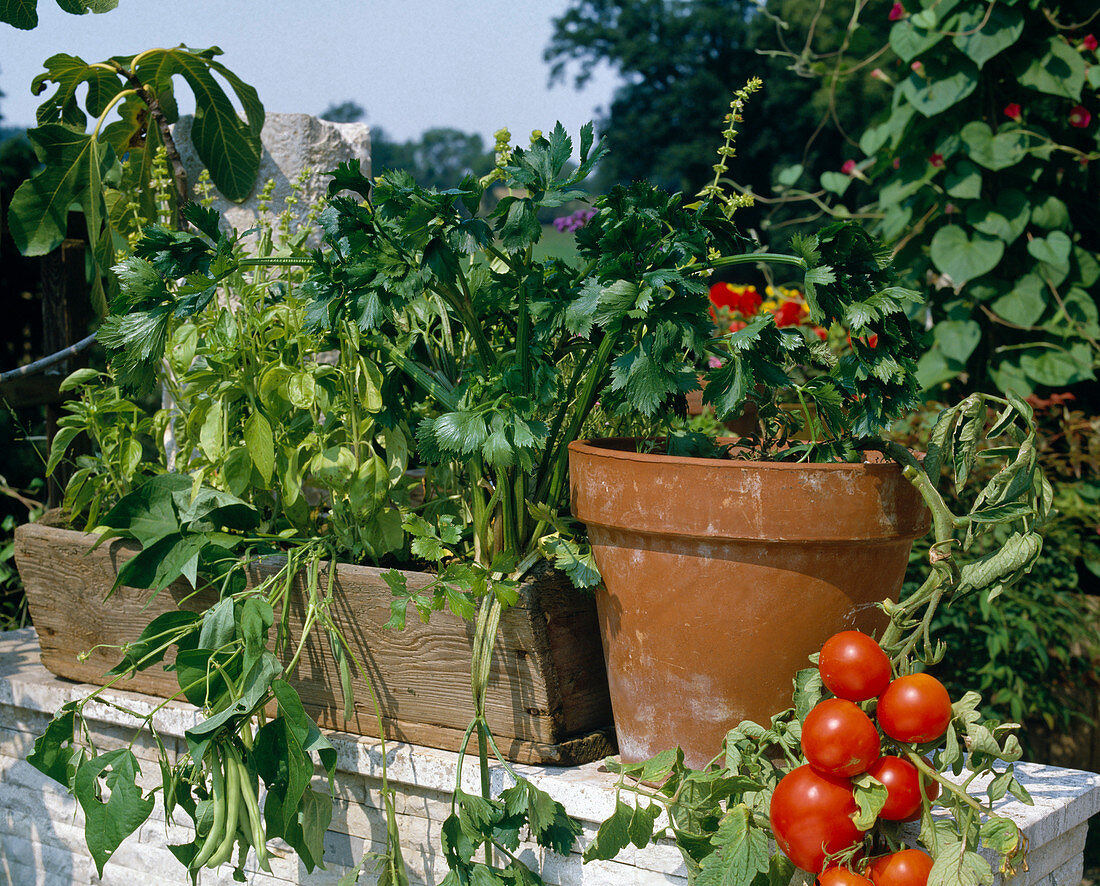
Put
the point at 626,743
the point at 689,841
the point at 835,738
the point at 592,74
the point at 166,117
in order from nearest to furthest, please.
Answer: the point at 835,738 → the point at 689,841 → the point at 626,743 → the point at 166,117 → the point at 592,74

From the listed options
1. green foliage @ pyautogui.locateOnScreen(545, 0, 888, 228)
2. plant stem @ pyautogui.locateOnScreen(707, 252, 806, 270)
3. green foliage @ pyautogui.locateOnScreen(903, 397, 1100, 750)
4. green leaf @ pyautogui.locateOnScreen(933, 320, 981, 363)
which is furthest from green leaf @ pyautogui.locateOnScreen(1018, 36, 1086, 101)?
green foliage @ pyautogui.locateOnScreen(545, 0, 888, 228)

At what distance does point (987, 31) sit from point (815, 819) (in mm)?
2287

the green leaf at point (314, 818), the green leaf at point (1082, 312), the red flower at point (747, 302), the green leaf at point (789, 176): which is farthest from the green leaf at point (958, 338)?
the green leaf at point (314, 818)

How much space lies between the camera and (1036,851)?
3.30ft

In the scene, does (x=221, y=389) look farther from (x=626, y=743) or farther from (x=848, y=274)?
(x=848, y=274)

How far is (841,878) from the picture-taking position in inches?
31.4

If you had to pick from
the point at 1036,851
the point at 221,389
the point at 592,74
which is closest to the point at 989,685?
the point at 1036,851

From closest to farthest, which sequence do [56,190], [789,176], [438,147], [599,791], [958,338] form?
1. [599,791]
2. [56,190]
3. [958,338]
4. [789,176]
5. [438,147]

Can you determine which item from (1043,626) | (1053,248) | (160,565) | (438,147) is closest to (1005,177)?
(1053,248)

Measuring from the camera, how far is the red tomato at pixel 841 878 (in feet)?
2.61

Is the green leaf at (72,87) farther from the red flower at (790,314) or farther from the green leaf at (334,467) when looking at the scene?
the red flower at (790,314)

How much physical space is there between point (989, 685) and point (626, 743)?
4.76 feet

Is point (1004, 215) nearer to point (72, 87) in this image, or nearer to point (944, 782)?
point (944, 782)

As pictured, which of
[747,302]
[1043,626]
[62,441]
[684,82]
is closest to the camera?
[62,441]
